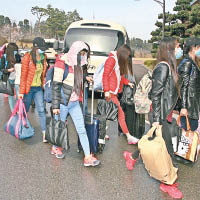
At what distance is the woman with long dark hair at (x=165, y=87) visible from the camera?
11.2 ft

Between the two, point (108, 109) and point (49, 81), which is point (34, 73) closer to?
point (49, 81)

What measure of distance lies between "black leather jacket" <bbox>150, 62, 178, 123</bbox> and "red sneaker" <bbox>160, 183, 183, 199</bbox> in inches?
29.2

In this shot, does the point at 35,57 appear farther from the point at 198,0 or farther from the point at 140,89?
the point at 198,0

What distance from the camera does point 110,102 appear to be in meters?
5.03

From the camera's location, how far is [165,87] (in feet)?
11.4

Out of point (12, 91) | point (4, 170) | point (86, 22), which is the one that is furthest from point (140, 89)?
point (86, 22)

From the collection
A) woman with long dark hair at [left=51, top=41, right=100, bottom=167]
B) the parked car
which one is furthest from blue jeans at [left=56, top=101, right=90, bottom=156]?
the parked car

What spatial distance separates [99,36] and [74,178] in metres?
6.96

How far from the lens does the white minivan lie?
9922 mm

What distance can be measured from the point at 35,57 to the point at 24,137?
1337mm

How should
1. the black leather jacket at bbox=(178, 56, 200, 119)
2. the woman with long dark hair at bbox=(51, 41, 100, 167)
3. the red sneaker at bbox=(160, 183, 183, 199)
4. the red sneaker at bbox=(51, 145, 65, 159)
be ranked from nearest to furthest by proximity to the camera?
1. the red sneaker at bbox=(160, 183, 183, 199)
2. the black leather jacket at bbox=(178, 56, 200, 119)
3. the woman with long dark hair at bbox=(51, 41, 100, 167)
4. the red sneaker at bbox=(51, 145, 65, 159)

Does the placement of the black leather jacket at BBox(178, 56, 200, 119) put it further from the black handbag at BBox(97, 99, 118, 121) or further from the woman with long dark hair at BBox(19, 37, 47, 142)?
the woman with long dark hair at BBox(19, 37, 47, 142)

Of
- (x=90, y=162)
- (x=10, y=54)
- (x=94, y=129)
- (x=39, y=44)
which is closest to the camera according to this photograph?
(x=90, y=162)

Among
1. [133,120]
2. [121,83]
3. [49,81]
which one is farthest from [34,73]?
[133,120]
